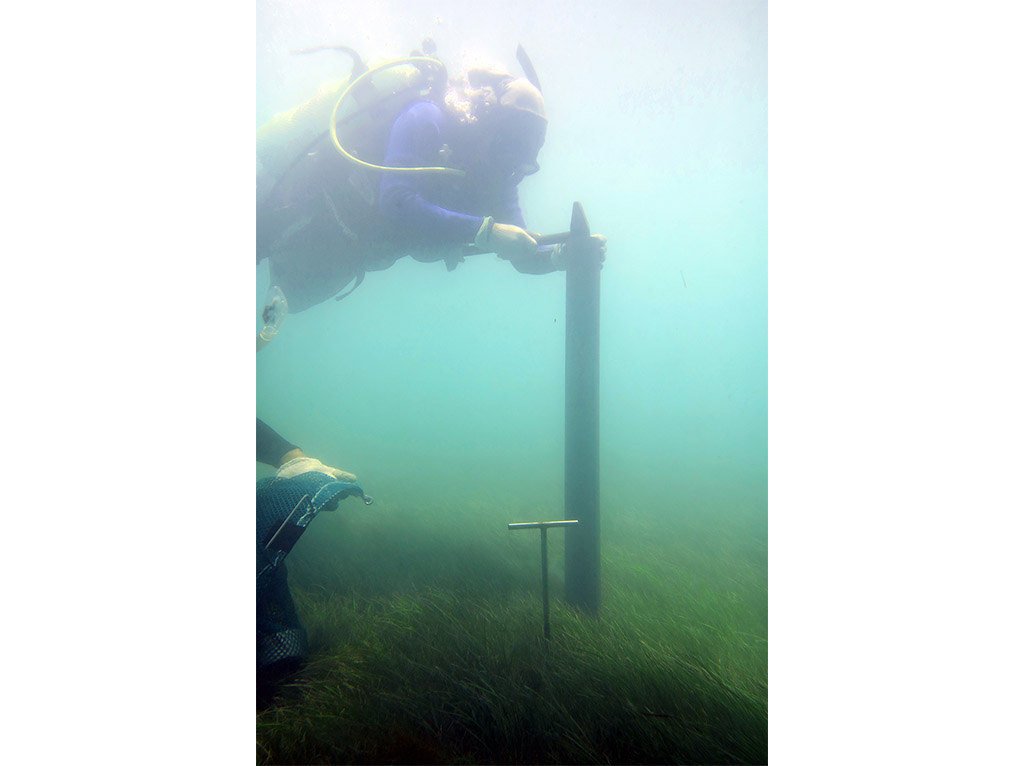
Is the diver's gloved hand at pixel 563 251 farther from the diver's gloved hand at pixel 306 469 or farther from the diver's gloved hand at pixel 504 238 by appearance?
the diver's gloved hand at pixel 306 469

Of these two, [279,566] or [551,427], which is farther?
[551,427]

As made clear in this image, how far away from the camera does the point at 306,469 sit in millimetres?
1869

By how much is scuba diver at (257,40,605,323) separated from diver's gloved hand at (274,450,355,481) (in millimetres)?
648

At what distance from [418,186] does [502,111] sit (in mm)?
525

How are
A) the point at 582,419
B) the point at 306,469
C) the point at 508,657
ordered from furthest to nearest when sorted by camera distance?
1. the point at 306,469
2. the point at 582,419
3. the point at 508,657

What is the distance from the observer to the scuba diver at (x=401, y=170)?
187cm

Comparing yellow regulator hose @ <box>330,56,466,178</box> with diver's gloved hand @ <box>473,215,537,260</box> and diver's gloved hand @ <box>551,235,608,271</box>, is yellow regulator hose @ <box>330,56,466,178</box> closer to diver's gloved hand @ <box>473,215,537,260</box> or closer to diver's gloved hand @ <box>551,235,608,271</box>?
diver's gloved hand @ <box>473,215,537,260</box>

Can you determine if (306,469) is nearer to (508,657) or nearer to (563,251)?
(508,657)

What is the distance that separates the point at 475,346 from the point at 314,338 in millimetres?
979

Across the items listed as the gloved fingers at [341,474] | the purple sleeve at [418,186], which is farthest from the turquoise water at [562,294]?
the purple sleeve at [418,186]

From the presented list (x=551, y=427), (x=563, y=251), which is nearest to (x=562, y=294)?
(x=563, y=251)

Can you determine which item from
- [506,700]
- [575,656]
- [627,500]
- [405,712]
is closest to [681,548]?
[627,500]

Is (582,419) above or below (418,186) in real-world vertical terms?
below
